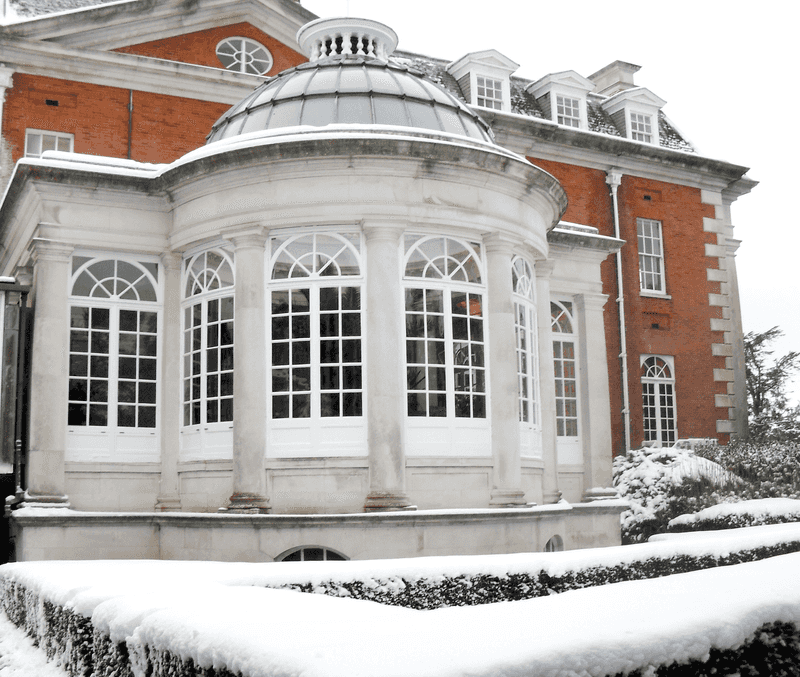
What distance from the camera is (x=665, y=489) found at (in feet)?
59.8

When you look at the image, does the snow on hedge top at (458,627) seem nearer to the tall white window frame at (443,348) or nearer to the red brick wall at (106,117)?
the tall white window frame at (443,348)

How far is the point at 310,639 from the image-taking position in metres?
3.28

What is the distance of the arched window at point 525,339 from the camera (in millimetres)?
13938

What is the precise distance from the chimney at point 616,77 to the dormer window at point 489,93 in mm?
5913

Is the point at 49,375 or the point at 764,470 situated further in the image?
the point at 764,470

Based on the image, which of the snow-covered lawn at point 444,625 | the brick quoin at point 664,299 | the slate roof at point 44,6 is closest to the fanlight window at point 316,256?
the snow-covered lawn at point 444,625

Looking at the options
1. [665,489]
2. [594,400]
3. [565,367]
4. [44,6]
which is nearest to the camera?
[594,400]

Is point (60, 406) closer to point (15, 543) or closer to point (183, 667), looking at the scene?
point (15, 543)

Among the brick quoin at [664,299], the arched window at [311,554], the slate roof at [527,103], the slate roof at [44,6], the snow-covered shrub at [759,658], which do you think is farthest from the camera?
the slate roof at [527,103]

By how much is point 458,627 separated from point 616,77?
29254mm

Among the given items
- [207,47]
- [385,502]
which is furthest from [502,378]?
[207,47]

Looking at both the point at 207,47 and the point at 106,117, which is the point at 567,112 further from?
the point at 106,117

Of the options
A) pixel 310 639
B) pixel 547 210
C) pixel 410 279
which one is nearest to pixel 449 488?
pixel 410 279

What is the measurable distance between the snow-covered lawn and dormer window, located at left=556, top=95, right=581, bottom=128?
22249 millimetres
